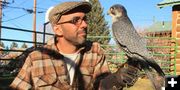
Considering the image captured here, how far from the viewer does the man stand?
2.78 metres

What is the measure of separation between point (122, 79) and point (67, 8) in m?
0.71

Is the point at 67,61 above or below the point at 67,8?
below

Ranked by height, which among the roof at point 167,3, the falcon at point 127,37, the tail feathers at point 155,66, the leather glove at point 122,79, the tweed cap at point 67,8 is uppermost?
the roof at point 167,3

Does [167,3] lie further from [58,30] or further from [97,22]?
[97,22]

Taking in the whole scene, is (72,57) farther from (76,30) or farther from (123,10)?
(123,10)

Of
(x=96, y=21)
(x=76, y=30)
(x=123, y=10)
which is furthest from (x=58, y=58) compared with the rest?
(x=96, y=21)

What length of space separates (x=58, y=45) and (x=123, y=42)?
119cm

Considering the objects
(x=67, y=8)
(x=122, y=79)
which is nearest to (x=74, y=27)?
(x=67, y=8)

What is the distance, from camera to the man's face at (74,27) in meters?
2.75

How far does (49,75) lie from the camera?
9.25ft

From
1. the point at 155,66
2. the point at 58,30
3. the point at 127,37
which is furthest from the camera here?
the point at 127,37

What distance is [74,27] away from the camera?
9.15 feet

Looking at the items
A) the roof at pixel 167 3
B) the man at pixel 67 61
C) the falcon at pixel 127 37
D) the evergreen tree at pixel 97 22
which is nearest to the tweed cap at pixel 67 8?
the man at pixel 67 61

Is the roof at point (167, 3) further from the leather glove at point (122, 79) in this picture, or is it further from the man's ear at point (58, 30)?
the leather glove at point (122, 79)
